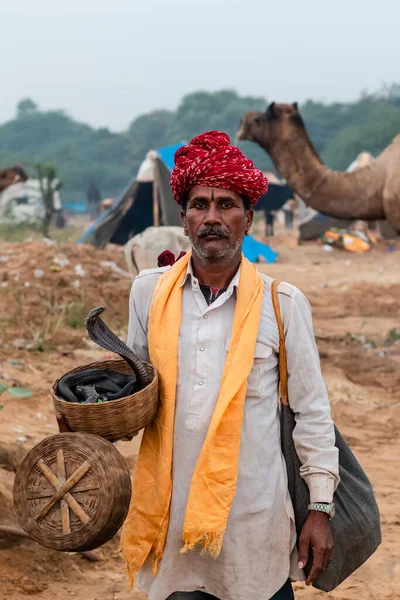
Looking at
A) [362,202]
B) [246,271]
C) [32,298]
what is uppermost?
[246,271]

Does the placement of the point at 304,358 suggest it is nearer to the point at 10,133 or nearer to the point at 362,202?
the point at 362,202

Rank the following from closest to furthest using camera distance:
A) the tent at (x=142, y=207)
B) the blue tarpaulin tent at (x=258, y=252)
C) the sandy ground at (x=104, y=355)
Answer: the sandy ground at (x=104, y=355) → the tent at (x=142, y=207) → the blue tarpaulin tent at (x=258, y=252)

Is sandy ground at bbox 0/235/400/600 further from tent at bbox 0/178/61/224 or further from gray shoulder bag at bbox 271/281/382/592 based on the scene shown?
tent at bbox 0/178/61/224

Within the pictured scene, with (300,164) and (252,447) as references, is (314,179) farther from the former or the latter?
(252,447)

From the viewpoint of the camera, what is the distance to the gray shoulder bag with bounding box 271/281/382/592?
87.8 inches

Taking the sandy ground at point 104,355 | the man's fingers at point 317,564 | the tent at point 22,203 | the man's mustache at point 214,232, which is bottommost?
the tent at point 22,203

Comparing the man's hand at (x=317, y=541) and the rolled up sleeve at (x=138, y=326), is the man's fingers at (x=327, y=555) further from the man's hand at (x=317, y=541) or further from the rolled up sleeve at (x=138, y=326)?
the rolled up sleeve at (x=138, y=326)

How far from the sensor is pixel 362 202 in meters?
8.45

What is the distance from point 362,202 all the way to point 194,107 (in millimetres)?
68007

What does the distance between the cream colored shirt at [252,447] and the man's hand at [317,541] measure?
0.16 ft

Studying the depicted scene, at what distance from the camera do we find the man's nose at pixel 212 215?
7.20 feet

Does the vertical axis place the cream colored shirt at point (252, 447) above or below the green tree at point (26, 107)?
above

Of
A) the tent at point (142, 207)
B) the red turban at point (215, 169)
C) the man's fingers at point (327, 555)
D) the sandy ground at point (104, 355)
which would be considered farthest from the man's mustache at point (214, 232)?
the tent at point (142, 207)

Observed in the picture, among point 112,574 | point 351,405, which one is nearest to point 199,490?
point 112,574
